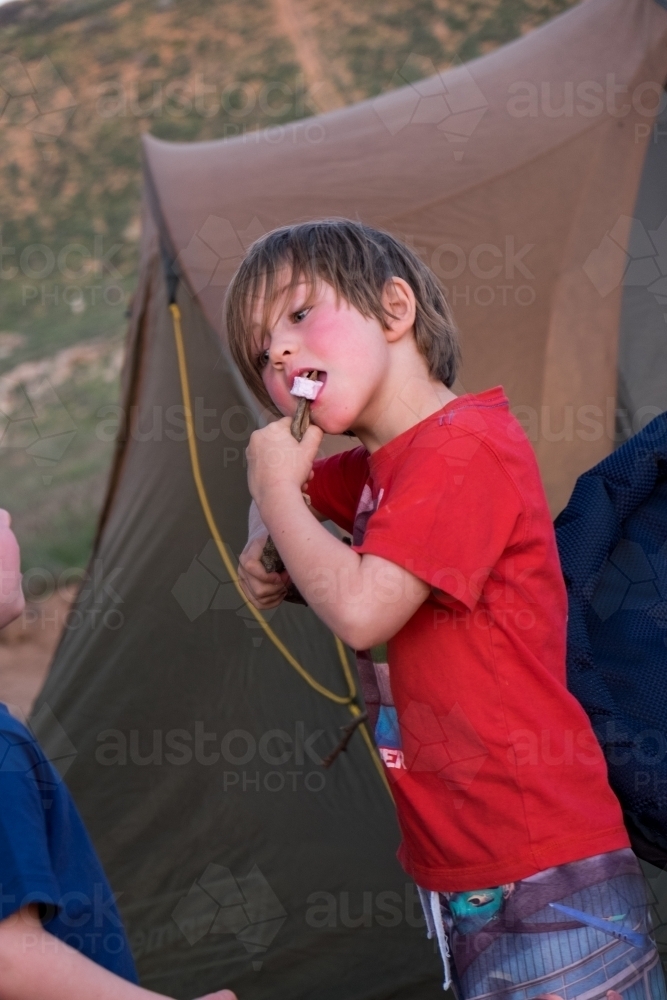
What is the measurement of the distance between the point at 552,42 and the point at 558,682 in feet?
5.57

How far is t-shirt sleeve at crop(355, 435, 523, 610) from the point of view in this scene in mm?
1016

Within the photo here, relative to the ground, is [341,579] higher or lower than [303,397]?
lower

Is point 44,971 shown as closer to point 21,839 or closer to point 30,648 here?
point 21,839

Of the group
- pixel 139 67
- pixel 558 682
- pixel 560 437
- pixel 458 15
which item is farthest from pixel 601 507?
pixel 139 67

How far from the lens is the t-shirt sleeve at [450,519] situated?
40.0 inches

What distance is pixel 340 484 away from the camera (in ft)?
4.46

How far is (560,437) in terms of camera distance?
7.02ft

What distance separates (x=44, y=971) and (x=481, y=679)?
0.48 meters

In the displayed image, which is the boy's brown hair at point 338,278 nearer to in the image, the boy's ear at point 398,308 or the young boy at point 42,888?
the boy's ear at point 398,308

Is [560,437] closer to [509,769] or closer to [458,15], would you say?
[509,769]
